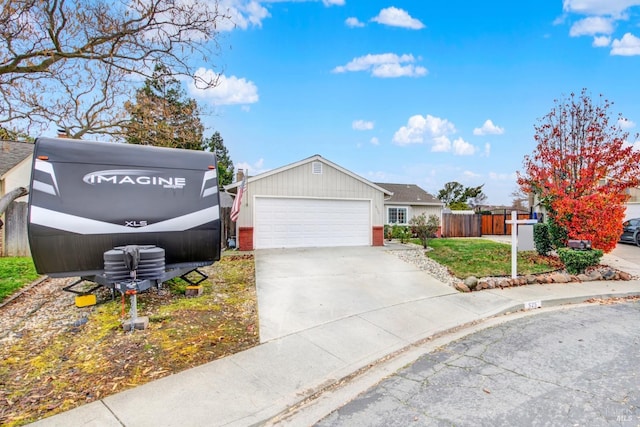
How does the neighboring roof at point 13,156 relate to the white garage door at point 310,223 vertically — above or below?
above

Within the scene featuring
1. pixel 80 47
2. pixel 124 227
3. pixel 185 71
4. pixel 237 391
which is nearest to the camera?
pixel 237 391

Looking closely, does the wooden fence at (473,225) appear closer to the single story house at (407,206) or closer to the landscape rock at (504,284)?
the single story house at (407,206)

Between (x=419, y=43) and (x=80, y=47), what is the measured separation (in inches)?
428

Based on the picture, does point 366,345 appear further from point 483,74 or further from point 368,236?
point 483,74

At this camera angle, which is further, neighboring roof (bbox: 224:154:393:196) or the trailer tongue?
neighboring roof (bbox: 224:154:393:196)

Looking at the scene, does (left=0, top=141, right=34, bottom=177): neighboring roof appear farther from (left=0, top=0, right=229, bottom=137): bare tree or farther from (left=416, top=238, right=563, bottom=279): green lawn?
(left=416, top=238, right=563, bottom=279): green lawn

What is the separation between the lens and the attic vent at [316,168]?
13867 mm

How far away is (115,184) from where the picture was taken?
519cm

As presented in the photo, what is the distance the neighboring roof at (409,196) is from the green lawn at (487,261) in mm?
10213

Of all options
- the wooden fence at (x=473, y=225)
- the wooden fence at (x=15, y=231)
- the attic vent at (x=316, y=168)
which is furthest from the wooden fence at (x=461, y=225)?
the wooden fence at (x=15, y=231)

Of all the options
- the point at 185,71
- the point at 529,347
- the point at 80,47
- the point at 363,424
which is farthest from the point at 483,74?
the point at 363,424

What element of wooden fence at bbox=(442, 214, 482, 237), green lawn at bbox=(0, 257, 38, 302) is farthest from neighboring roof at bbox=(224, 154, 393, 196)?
wooden fence at bbox=(442, 214, 482, 237)

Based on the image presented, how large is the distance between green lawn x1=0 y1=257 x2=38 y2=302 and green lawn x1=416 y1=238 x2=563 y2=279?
31.5ft

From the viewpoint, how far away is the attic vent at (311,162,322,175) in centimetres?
1387
